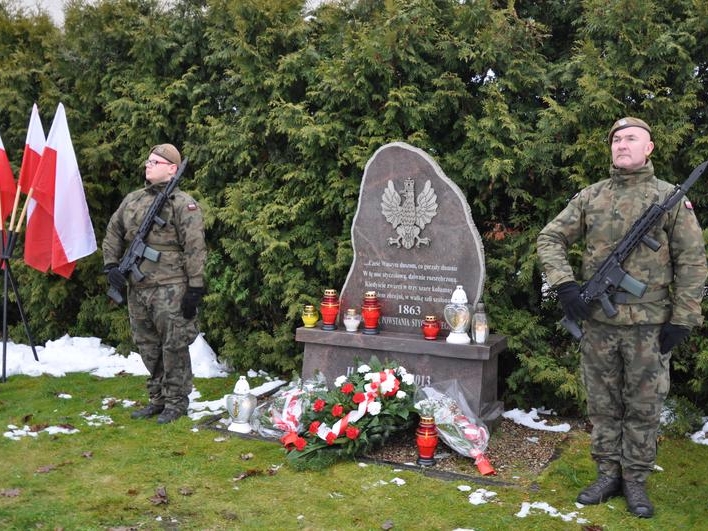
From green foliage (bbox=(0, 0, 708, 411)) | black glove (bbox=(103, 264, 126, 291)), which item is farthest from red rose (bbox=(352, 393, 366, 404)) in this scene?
black glove (bbox=(103, 264, 126, 291))

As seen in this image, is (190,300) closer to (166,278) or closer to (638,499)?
Result: (166,278)

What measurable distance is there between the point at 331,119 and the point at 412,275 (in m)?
1.76

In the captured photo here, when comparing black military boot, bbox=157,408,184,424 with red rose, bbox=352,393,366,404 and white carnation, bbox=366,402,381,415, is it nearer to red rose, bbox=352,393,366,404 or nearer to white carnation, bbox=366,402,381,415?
red rose, bbox=352,393,366,404

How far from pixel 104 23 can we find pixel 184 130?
148 cm

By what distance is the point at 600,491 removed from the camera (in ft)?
14.2

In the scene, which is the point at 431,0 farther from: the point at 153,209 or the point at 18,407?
the point at 18,407

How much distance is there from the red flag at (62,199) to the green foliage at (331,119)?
2.71 feet

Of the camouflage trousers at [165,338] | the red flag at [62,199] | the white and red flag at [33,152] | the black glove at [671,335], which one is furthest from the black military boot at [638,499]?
the white and red flag at [33,152]

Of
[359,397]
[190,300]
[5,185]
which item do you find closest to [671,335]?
[359,397]

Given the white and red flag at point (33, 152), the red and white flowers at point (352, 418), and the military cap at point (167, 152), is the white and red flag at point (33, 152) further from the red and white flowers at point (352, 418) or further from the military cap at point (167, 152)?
the red and white flowers at point (352, 418)

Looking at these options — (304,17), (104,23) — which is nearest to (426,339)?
(304,17)

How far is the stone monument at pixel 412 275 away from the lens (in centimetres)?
543

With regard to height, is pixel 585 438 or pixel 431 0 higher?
pixel 431 0

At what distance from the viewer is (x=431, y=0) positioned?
20.4 ft
